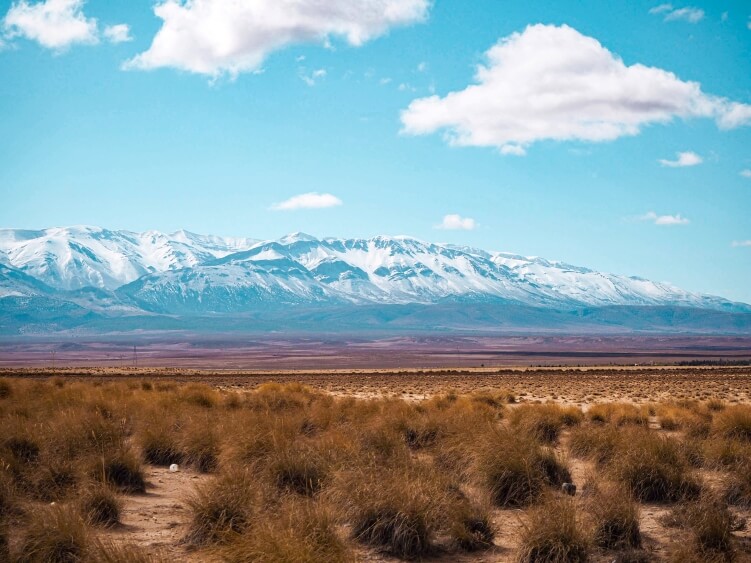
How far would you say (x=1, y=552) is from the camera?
24.6 ft

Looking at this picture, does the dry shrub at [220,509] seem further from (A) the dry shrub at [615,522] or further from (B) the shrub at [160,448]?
(B) the shrub at [160,448]

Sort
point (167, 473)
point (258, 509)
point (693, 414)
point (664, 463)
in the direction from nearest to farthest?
point (258, 509) → point (664, 463) → point (167, 473) → point (693, 414)

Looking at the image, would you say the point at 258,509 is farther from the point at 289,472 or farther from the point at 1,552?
the point at 1,552

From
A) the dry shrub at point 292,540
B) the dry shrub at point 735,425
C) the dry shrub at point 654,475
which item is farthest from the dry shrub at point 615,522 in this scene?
the dry shrub at point 735,425

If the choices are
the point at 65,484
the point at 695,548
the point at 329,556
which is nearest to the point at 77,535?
the point at 329,556

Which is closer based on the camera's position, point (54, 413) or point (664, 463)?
point (664, 463)

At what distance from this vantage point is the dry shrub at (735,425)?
1564cm

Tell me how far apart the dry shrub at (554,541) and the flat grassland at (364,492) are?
18mm

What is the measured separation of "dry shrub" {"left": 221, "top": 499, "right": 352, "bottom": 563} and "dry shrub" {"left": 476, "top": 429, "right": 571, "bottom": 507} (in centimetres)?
364

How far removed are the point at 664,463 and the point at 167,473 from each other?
30.6ft

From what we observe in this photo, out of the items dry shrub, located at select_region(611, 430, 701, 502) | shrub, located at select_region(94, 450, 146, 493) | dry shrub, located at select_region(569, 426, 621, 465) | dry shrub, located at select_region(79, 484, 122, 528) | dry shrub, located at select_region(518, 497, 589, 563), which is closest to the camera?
dry shrub, located at select_region(518, 497, 589, 563)

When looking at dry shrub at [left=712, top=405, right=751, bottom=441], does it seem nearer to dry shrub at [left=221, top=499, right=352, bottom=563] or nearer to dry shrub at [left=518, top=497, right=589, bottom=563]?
dry shrub at [left=518, top=497, right=589, bottom=563]

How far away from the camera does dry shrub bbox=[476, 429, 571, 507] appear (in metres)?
10.7

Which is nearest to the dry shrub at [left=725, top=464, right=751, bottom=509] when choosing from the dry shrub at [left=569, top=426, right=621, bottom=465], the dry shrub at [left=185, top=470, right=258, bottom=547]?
the dry shrub at [left=569, top=426, right=621, bottom=465]
